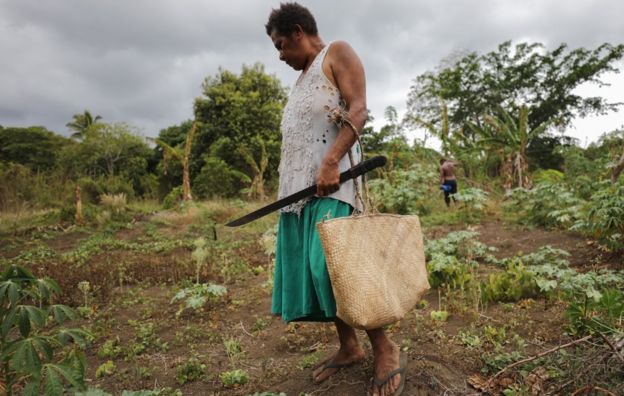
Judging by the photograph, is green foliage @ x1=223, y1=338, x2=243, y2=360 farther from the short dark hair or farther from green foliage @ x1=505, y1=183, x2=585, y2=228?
green foliage @ x1=505, y1=183, x2=585, y2=228

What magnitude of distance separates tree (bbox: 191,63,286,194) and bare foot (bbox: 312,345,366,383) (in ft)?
53.4

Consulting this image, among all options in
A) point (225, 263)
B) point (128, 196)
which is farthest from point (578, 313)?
point (128, 196)

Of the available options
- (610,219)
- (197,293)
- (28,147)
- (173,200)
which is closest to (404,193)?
(610,219)

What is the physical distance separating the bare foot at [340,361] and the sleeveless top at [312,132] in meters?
0.75

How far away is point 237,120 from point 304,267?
17513 millimetres

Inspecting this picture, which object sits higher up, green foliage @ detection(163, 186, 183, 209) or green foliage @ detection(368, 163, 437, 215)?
green foliage @ detection(163, 186, 183, 209)

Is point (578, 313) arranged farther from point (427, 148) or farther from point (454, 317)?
point (427, 148)

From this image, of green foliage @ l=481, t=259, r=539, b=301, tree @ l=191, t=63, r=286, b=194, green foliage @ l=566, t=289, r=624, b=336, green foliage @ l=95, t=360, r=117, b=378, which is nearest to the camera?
green foliage @ l=566, t=289, r=624, b=336

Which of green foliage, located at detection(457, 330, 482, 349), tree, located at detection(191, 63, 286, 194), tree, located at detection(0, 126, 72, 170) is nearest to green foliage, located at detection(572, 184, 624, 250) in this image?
green foliage, located at detection(457, 330, 482, 349)

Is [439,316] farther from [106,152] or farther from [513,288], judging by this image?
[106,152]

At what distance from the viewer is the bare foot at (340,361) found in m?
2.06

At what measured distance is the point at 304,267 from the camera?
188cm

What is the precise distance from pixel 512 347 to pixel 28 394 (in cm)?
236

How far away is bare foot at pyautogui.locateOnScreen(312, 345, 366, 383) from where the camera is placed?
206 centimetres
